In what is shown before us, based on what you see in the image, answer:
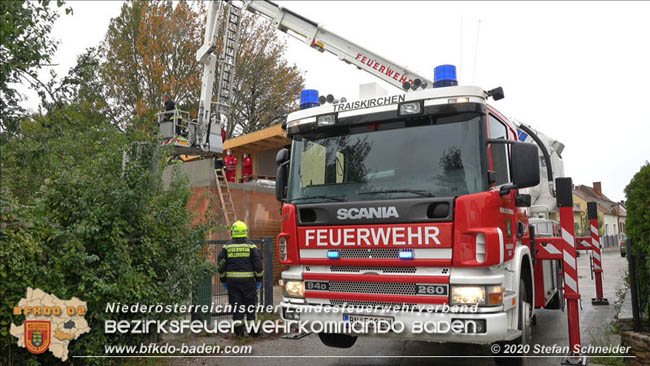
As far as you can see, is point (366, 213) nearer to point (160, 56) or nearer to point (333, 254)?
point (333, 254)

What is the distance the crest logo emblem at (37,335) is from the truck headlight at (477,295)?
400 cm

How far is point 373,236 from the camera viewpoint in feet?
15.5

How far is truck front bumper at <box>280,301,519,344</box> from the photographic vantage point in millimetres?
4250

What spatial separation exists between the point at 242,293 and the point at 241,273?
32 cm

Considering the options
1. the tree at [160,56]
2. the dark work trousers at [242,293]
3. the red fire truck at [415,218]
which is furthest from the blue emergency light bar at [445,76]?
the tree at [160,56]

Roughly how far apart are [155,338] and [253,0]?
10031 mm

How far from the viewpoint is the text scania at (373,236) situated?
4484mm

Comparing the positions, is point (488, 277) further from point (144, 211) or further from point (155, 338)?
point (155, 338)

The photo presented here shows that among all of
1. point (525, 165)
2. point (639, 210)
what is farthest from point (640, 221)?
point (525, 165)

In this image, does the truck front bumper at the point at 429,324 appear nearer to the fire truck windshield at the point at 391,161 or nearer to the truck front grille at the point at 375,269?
the truck front grille at the point at 375,269

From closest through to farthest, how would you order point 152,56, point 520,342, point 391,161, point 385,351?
point 391,161, point 520,342, point 385,351, point 152,56

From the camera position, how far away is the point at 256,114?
1057 inches

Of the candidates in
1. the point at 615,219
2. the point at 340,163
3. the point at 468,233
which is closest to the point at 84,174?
the point at 340,163

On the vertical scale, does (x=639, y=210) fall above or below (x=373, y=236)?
above
